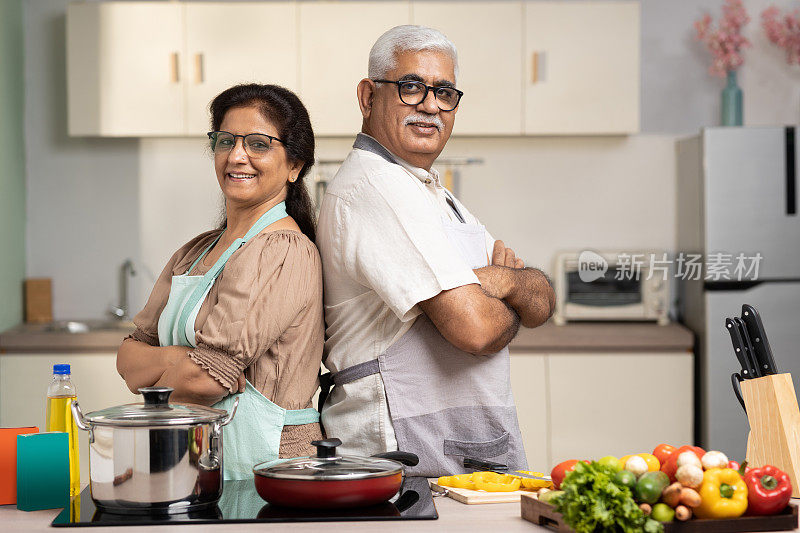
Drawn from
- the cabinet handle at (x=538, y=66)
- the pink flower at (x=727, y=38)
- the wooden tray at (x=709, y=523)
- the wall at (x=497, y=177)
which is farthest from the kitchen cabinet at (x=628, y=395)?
the wooden tray at (x=709, y=523)

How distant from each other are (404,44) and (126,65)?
235cm

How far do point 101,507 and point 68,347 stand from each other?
7.58 feet

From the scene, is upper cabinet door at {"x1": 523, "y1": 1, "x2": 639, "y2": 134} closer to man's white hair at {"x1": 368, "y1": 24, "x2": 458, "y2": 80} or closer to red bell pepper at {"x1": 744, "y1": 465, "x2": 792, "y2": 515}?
man's white hair at {"x1": 368, "y1": 24, "x2": 458, "y2": 80}

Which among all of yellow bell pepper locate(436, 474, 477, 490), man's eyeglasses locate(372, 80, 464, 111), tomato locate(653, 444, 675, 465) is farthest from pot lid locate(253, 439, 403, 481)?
man's eyeglasses locate(372, 80, 464, 111)

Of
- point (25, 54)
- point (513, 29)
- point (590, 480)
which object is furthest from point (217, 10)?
point (590, 480)

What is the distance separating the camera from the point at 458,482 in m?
1.45

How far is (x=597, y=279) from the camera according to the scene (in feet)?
12.4

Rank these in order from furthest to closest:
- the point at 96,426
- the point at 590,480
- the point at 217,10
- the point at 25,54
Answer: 1. the point at 25,54
2. the point at 217,10
3. the point at 96,426
4. the point at 590,480

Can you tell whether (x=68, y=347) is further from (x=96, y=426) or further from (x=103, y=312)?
(x=96, y=426)

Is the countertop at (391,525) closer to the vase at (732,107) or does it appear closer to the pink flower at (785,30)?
the vase at (732,107)

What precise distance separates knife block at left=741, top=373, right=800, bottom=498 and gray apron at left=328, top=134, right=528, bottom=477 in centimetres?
44

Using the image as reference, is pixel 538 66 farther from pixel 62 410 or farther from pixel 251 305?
pixel 62 410

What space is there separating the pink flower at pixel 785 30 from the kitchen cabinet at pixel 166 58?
208cm

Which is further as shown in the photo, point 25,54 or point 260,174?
point 25,54
